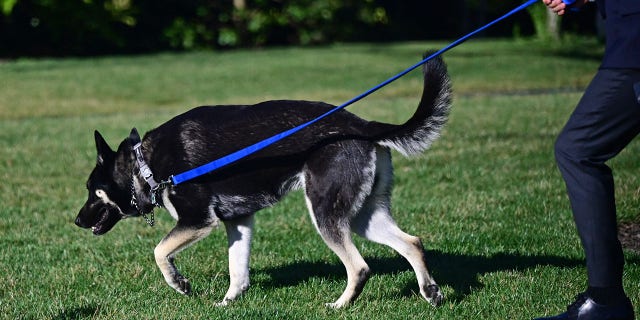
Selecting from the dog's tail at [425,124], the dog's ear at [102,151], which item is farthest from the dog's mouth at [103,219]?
the dog's tail at [425,124]

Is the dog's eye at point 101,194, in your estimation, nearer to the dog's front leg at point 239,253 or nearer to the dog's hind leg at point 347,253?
the dog's front leg at point 239,253

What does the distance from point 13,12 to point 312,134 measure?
74.3 feet

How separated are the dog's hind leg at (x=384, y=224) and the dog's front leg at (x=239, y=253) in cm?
73

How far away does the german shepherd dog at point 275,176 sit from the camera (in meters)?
4.97

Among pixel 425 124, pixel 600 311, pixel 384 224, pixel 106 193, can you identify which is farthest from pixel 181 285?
pixel 600 311

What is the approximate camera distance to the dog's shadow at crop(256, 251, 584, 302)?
5660 mm

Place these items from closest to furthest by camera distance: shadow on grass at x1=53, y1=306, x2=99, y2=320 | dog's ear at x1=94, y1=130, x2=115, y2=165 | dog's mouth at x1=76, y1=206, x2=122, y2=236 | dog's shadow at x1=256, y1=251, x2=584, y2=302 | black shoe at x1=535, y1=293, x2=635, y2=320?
black shoe at x1=535, y1=293, x2=635, y2=320, shadow on grass at x1=53, y1=306, x2=99, y2=320, dog's ear at x1=94, y1=130, x2=115, y2=165, dog's mouth at x1=76, y1=206, x2=122, y2=236, dog's shadow at x1=256, y1=251, x2=584, y2=302

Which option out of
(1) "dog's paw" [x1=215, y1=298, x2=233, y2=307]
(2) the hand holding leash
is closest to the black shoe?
(2) the hand holding leash

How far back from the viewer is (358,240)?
22.3ft

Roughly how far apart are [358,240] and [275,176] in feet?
6.06

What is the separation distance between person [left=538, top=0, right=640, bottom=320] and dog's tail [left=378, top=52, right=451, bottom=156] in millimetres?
1019

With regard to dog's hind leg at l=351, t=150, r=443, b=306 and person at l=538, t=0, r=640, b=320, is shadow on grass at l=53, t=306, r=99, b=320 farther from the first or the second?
person at l=538, t=0, r=640, b=320

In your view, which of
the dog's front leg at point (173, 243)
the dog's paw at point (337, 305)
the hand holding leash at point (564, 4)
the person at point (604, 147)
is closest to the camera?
the person at point (604, 147)

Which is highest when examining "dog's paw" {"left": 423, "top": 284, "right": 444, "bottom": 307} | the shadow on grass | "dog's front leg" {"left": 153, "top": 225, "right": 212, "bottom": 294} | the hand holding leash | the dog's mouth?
the hand holding leash
